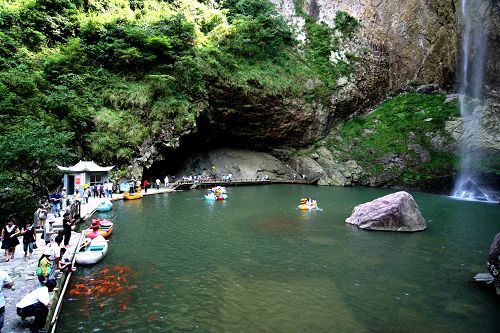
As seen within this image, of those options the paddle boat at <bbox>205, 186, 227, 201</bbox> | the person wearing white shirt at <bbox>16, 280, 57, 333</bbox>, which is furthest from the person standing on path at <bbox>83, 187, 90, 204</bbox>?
the person wearing white shirt at <bbox>16, 280, 57, 333</bbox>

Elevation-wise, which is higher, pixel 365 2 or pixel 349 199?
pixel 365 2

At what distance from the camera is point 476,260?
611 inches

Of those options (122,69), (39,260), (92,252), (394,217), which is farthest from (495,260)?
(122,69)

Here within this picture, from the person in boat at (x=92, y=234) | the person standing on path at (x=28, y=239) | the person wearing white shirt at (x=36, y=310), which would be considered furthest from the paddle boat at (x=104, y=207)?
the person wearing white shirt at (x=36, y=310)

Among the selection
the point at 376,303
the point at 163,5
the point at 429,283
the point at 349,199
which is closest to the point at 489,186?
the point at 349,199

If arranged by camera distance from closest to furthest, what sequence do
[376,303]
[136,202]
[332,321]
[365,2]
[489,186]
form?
[332,321] → [376,303] → [136,202] → [489,186] → [365,2]

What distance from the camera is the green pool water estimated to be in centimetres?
974

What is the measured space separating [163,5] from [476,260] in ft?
155

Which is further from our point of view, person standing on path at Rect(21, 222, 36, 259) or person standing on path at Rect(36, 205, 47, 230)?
person standing on path at Rect(36, 205, 47, 230)

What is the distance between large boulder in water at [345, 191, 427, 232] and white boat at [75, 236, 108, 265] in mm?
15387

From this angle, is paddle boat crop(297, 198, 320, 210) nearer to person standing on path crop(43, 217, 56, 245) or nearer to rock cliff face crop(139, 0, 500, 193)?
person standing on path crop(43, 217, 56, 245)

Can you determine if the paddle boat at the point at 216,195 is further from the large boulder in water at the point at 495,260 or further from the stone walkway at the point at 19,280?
the large boulder in water at the point at 495,260

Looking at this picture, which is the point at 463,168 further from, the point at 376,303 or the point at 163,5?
the point at 163,5

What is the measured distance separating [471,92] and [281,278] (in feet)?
158
